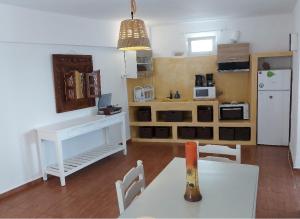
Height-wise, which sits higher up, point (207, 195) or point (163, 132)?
point (207, 195)

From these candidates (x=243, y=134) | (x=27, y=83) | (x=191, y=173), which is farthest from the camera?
(x=243, y=134)

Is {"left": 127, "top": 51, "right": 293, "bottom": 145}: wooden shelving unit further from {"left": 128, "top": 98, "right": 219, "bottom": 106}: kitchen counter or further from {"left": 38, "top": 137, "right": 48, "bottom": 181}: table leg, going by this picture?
{"left": 38, "top": 137, "right": 48, "bottom": 181}: table leg

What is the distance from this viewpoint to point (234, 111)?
521cm

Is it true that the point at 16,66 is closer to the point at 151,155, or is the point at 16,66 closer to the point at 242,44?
the point at 151,155

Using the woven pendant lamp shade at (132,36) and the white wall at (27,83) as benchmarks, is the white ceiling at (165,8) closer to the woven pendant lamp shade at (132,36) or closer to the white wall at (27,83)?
the white wall at (27,83)

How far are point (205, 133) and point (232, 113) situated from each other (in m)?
0.62

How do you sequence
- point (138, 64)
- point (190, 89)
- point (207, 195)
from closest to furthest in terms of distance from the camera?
1. point (207, 195)
2. point (138, 64)
3. point (190, 89)

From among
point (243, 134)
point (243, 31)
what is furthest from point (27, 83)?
point (243, 31)

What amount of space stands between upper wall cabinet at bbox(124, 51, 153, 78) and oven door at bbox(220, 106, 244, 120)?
A: 1671 millimetres

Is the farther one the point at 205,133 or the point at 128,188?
the point at 205,133

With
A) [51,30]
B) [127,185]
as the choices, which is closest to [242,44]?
[51,30]

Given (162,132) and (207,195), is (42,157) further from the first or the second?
(207,195)

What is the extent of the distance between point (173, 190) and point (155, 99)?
13.9 ft

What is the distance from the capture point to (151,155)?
4859mm
